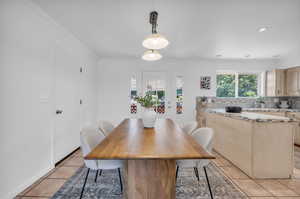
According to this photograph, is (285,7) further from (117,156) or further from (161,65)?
(161,65)

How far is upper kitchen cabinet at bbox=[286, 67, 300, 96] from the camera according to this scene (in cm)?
405

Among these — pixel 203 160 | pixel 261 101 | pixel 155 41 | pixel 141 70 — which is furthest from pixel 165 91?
pixel 203 160

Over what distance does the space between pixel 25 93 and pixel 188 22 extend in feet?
8.49

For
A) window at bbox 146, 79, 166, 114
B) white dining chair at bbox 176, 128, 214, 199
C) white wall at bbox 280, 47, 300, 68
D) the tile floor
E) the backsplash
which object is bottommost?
the tile floor

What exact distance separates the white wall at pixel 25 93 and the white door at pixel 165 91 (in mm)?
2761

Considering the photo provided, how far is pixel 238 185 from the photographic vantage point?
2.04 meters

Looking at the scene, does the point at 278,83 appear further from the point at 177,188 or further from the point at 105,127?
the point at 105,127

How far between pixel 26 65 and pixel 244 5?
117 inches

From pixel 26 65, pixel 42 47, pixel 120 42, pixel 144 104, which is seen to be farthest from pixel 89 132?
pixel 120 42

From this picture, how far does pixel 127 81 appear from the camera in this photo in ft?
15.9

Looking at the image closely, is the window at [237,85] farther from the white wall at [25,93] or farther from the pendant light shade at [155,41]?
the white wall at [25,93]

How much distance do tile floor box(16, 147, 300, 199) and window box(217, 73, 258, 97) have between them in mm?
2845

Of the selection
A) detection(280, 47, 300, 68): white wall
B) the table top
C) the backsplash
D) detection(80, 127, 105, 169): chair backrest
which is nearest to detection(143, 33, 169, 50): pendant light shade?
the table top

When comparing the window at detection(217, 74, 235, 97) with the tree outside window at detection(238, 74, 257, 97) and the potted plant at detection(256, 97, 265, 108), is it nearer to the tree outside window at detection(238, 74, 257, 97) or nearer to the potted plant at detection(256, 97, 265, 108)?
the tree outside window at detection(238, 74, 257, 97)
